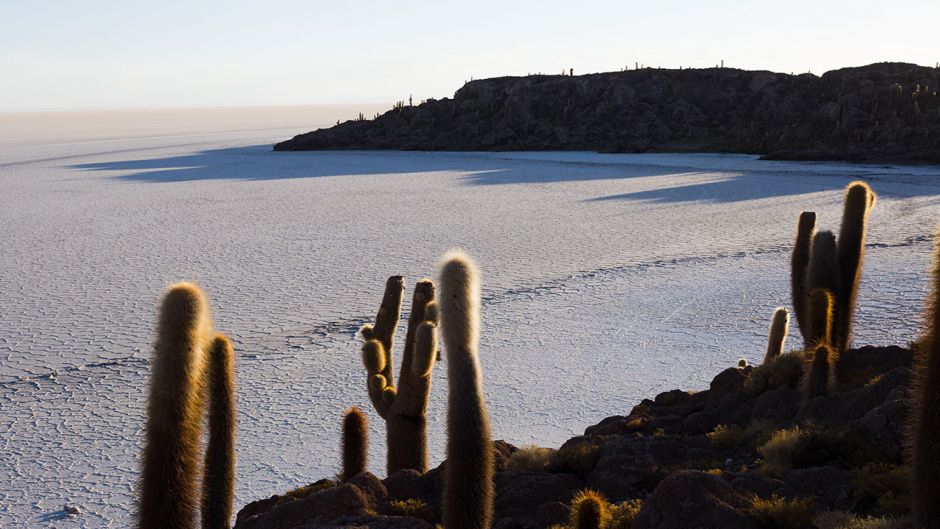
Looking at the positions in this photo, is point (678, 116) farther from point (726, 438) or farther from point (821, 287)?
point (726, 438)

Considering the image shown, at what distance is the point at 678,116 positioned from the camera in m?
41.4

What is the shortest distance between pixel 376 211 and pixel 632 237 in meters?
5.91

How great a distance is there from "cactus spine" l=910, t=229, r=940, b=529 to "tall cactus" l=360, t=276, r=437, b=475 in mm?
2665

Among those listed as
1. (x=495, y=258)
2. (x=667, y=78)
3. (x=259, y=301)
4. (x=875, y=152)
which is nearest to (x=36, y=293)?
(x=259, y=301)

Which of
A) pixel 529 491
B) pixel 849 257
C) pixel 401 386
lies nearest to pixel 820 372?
pixel 849 257

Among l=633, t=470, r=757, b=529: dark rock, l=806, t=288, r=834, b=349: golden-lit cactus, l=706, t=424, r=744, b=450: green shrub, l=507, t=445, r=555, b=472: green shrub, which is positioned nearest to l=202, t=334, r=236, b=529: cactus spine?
l=507, t=445, r=555, b=472: green shrub

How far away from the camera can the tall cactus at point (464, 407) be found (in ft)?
11.6

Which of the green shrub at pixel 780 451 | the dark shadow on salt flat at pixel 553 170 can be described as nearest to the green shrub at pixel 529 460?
the green shrub at pixel 780 451

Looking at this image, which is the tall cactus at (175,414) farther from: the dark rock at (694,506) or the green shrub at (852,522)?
the green shrub at (852,522)

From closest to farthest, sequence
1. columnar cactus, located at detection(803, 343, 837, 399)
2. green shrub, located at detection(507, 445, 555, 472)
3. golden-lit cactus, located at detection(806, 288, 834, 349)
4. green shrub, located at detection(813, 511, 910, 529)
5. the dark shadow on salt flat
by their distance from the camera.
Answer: green shrub, located at detection(813, 511, 910, 529) → green shrub, located at detection(507, 445, 555, 472) → columnar cactus, located at detection(803, 343, 837, 399) → golden-lit cactus, located at detection(806, 288, 834, 349) → the dark shadow on salt flat

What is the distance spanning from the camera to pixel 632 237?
16.0 metres

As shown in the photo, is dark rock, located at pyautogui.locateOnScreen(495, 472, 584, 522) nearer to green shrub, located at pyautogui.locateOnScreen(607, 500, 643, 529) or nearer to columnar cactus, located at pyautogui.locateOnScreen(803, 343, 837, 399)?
green shrub, located at pyautogui.locateOnScreen(607, 500, 643, 529)

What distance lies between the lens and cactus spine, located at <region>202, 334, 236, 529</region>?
4402mm

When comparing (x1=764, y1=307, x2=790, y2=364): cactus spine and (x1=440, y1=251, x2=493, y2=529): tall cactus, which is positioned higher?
(x1=440, y1=251, x2=493, y2=529): tall cactus
